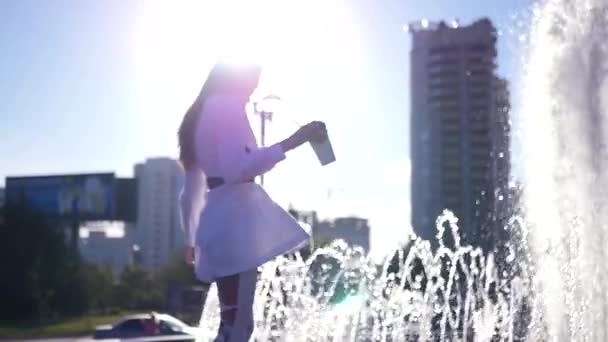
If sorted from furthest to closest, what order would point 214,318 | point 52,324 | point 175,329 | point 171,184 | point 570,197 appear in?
point 171,184, point 52,324, point 175,329, point 570,197, point 214,318

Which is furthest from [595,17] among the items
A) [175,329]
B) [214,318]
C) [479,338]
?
[175,329]

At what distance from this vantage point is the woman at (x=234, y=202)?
3912 millimetres

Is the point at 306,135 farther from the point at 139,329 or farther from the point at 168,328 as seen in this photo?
the point at 139,329

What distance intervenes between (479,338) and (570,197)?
148cm

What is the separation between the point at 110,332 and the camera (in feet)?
85.4

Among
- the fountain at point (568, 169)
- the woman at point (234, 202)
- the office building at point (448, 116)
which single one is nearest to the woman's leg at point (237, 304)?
the woman at point (234, 202)

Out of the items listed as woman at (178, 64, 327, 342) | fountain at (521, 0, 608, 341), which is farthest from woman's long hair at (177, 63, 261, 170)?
fountain at (521, 0, 608, 341)

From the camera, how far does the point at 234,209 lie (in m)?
3.97

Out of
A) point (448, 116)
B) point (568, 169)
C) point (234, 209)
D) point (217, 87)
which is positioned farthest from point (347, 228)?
point (234, 209)

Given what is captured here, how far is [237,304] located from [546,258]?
15.3ft

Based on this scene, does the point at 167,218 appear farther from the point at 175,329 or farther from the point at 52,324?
the point at 175,329

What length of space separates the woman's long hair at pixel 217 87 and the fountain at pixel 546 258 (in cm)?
214

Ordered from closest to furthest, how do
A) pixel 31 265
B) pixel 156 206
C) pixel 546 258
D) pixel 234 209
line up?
pixel 234 209
pixel 546 258
pixel 31 265
pixel 156 206

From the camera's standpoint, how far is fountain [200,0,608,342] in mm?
7473
